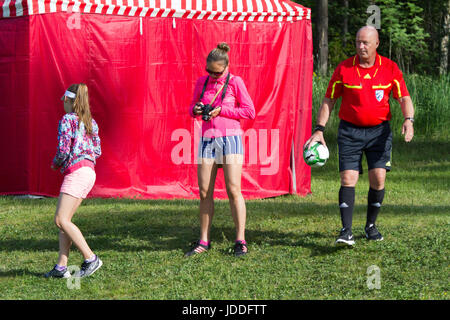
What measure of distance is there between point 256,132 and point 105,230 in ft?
11.8

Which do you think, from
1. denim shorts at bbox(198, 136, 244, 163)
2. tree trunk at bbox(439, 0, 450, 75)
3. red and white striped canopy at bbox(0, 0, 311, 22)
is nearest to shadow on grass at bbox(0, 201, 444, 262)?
denim shorts at bbox(198, 136, 244, 163)

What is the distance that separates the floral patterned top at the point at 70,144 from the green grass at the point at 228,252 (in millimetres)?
1045

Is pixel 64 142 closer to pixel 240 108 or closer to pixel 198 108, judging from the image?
pixel 198 108

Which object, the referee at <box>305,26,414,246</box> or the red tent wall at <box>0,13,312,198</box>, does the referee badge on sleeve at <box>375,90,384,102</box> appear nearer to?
the referee at <box>305,26,414,246</box>

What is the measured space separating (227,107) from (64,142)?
1583 millimetres

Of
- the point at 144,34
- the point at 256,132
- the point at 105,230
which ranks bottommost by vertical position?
the point at 105,230

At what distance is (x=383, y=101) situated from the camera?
6934 millimetres

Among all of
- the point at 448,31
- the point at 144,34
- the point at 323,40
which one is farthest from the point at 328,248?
the point at 448,31

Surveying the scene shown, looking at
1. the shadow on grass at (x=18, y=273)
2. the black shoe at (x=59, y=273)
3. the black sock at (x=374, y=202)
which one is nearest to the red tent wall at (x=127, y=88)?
the black sock at (x=374, y=202)

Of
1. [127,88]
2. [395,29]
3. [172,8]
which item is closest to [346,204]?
[127,88]

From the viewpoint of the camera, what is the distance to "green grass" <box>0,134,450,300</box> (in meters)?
6.05

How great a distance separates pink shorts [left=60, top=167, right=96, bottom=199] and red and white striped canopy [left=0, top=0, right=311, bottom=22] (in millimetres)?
5334

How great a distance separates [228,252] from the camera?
285 inches

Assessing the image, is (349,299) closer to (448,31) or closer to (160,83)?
(160,83)
